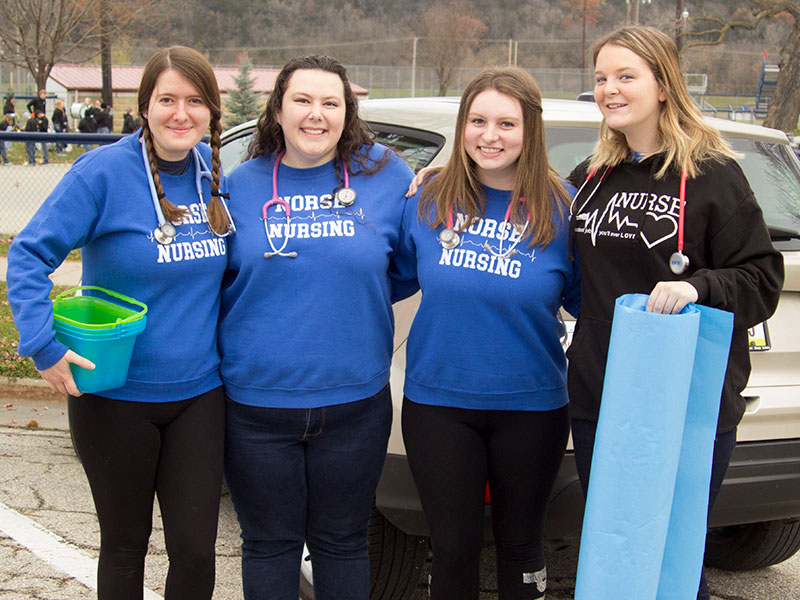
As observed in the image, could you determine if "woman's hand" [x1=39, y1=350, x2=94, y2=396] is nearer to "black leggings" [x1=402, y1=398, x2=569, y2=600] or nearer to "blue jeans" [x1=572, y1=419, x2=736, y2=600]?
"black leggings" [x1=402, y1=398, x2=569, y2=600]

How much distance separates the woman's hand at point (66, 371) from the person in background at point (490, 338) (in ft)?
3.08

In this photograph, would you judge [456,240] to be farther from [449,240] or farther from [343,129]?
[343,129]

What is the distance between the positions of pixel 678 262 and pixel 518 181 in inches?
21.7

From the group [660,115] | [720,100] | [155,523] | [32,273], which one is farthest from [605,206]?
[720,100]

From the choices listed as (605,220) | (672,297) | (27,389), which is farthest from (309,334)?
(27,389)

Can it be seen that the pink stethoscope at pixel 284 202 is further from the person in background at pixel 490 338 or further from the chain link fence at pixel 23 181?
the chain link fence at pixel 23 181

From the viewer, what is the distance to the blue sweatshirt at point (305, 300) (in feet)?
8.05

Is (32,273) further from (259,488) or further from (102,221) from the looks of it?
(259,488)

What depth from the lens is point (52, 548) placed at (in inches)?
142

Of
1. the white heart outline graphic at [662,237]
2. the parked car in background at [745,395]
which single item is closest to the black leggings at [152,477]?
the parked car in background at [745,395]

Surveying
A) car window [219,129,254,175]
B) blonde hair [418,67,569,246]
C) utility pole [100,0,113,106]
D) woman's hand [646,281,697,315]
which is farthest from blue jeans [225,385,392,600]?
utility pole [100,0,113,106]

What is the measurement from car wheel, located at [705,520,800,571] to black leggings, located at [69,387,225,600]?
89.9 inches

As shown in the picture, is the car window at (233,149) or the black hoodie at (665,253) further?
the car window at (233,149)

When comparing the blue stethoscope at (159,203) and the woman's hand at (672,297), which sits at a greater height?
the blue stethoscope at (159,203)
